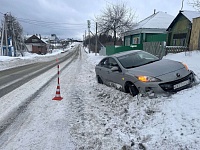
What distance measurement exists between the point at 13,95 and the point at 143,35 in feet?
73.1

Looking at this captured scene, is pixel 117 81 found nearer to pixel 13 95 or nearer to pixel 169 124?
pixel 169 124

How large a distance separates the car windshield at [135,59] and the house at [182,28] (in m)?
14.9

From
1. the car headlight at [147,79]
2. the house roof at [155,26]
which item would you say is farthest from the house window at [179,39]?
the car headlight at [147,79]

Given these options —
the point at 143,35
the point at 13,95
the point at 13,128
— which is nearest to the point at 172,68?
the point at 13,128

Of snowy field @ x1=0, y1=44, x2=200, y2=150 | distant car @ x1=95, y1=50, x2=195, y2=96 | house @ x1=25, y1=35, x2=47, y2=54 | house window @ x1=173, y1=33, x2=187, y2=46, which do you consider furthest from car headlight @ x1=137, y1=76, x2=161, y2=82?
house @ x1=25, y1=35, x2=47, y2=54

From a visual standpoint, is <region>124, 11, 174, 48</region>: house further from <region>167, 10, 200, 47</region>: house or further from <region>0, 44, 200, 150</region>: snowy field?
<region>0, 44, 200, 150</region>: snowy field

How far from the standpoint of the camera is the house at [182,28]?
67.6 ft

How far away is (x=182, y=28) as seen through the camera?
22.0 metres

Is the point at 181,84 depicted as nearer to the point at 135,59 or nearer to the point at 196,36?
the point at 135,59

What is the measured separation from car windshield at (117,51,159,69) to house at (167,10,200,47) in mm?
14879

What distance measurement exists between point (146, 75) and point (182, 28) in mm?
19207

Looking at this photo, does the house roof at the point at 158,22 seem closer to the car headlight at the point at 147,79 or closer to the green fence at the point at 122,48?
the green fence at the point at 122,48

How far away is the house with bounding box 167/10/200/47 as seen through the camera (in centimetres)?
2061

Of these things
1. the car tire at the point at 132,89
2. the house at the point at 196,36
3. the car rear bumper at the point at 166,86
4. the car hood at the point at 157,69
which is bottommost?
the car tire at the point at 132,89
